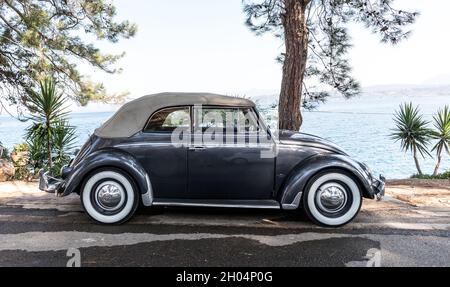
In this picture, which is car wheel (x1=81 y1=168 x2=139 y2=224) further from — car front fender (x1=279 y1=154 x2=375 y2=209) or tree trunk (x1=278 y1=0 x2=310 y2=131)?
tree trunk (x1=278 y1=0 x2=310 y2=131)

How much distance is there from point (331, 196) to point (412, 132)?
6882mm

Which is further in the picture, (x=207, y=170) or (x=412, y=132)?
(x=412, y=132)

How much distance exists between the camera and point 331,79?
9180 millimetres

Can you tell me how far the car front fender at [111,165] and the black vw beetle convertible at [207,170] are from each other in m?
0.01

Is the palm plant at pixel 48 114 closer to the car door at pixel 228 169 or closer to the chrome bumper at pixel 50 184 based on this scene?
the chrome bumper at pixel 50 184

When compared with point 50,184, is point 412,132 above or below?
above

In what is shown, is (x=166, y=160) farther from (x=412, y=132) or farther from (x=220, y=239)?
(x=412, y=132)

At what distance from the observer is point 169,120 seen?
4.20 m

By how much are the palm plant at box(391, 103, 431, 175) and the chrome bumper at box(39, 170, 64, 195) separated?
8362mm

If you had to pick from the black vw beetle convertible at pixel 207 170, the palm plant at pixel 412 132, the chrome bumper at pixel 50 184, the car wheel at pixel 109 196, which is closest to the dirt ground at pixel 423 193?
the black vw beetle convertible at pixel 207 170

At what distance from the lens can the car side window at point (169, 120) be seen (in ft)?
13.4

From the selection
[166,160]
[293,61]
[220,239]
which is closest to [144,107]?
[166,160]
